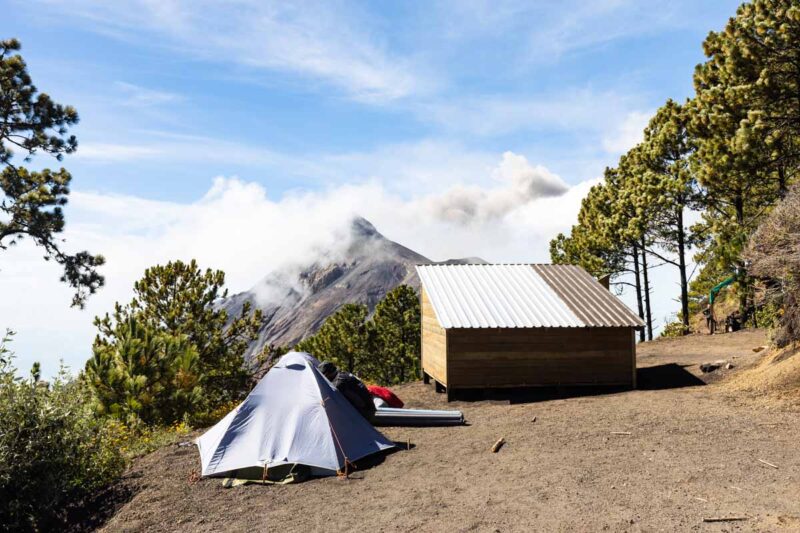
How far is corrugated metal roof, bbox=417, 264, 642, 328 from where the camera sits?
17734mm

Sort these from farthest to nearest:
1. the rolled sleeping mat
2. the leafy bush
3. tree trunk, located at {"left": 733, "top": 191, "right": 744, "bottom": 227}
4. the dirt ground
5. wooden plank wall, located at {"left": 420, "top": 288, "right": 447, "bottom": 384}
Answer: tree trunk, located at {"left": 733, "top": 191, "right": 744, "bottom": 227} < wooden plank wall, located at {"left": 420, "top": 288, "right": 447, "bottom": 384} < the rolled sleeping mat < the leafy bush < the dirt ground

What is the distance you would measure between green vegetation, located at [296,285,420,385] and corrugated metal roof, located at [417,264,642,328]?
1870cm

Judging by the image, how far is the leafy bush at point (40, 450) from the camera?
8.78 metres

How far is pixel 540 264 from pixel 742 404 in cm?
1059

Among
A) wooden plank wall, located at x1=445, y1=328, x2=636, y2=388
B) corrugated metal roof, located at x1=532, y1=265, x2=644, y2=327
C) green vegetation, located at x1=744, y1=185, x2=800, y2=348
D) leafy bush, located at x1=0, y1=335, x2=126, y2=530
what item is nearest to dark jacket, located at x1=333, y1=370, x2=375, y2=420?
leafy bush, located at x1=0, y1=335, x2=126, y2=530

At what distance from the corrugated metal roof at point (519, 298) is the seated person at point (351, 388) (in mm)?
5383

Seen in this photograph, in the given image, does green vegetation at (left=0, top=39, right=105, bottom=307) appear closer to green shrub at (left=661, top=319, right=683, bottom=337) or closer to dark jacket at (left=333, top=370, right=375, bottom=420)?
dark jacket at (left=333, top=370, right=375, bottom=420)

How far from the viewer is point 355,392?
11.9 meters

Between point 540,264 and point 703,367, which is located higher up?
point 540,264

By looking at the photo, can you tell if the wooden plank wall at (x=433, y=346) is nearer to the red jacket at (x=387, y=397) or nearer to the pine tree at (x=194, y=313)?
the red jacket at (x=387, y=397)

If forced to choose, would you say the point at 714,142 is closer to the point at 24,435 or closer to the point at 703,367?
the point at 703,367

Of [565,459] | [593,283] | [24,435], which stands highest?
[593,283]

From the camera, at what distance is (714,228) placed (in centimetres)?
2455

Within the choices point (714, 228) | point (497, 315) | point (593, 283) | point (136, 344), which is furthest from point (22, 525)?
point (714, 228)
